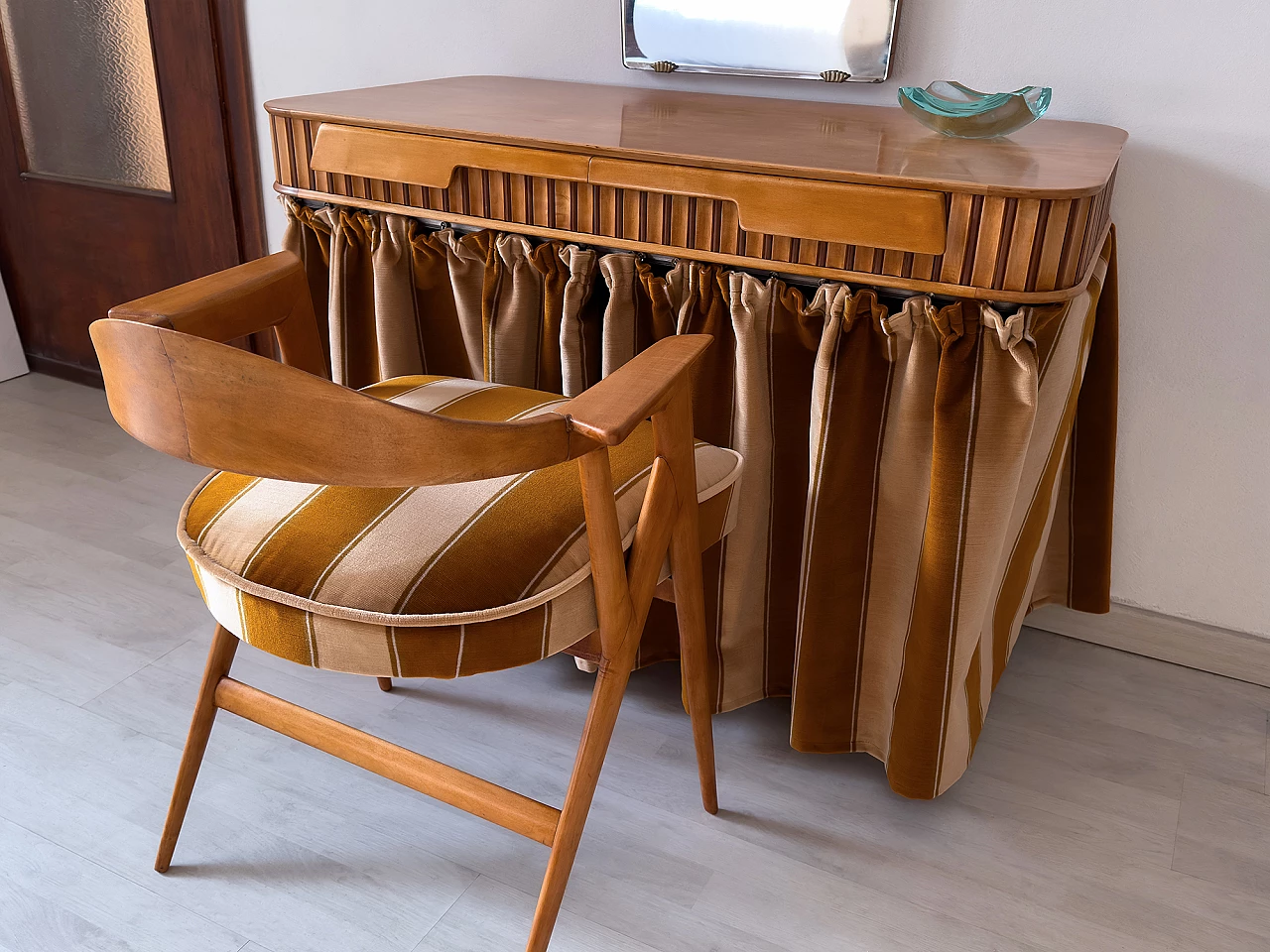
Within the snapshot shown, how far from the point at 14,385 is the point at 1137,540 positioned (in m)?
2.81

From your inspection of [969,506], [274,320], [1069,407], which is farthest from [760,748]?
[274,320]

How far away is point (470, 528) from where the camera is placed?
959 millimetres

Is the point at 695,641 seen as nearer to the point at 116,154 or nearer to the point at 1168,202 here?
the point at 1168,202

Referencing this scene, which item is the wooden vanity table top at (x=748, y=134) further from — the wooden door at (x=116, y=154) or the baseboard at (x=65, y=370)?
the baseboard at (x=65, y=370)

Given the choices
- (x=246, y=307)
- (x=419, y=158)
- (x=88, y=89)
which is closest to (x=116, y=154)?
(x=88, y=89)

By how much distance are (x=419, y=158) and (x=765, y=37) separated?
63 cm

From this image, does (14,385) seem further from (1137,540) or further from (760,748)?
(1137,540)

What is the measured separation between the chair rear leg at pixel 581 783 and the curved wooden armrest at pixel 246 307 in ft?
1.74

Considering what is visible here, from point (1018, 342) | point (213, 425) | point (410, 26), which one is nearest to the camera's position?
point (213, 425)

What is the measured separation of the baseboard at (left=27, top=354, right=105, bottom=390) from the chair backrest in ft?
7.17

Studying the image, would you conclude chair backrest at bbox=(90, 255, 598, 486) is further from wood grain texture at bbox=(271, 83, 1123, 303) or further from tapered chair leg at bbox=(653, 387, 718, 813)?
wood grain texture at bbox=(271, 83, 1123, 303)

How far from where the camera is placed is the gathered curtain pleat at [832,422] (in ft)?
3.78

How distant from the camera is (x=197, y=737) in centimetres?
121

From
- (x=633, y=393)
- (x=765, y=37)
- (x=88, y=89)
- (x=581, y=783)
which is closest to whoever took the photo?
(x=633, y=393)
